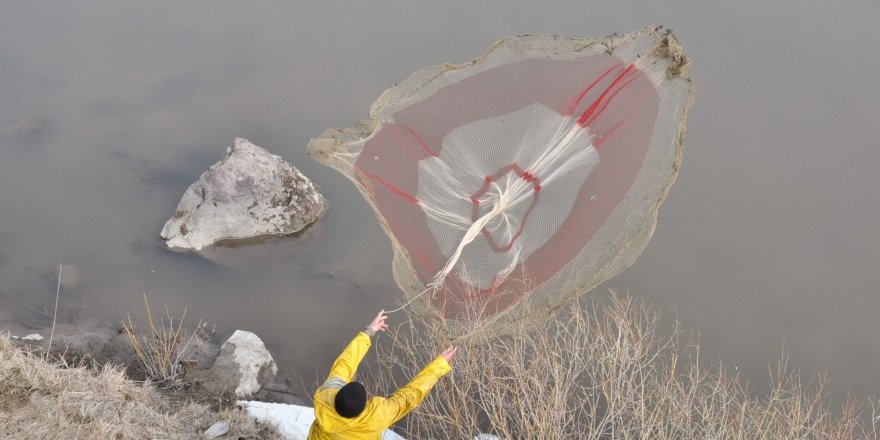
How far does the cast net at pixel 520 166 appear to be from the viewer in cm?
436

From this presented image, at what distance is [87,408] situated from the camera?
4.60m

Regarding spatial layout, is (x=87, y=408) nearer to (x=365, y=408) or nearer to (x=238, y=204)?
(x=238, y=204)

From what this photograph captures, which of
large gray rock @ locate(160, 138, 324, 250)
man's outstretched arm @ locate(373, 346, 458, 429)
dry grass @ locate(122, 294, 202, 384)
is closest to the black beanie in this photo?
man's outstretched arm @ locate(373, 346, 458, 429)

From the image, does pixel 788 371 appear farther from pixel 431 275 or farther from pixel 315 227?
pixel 315 227

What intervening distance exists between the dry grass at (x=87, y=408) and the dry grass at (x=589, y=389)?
1408 millimetres

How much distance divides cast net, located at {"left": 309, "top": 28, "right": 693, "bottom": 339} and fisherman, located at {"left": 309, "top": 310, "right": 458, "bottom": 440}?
82cm

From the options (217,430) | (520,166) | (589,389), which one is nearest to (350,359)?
(217,430)

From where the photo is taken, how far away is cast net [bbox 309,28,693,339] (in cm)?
436

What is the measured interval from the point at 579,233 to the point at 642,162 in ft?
2.17

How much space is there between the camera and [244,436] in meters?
4.72

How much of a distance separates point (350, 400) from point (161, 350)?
3.00m

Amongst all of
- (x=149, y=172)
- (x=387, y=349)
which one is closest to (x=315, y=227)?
(x=387, y=349)

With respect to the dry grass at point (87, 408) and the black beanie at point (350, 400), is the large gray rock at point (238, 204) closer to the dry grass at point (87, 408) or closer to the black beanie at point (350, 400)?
the dry grass at point (87, 408)

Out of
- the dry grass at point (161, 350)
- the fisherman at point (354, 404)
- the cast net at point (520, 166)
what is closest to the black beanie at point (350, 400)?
the fisherman at point (354, 404)
